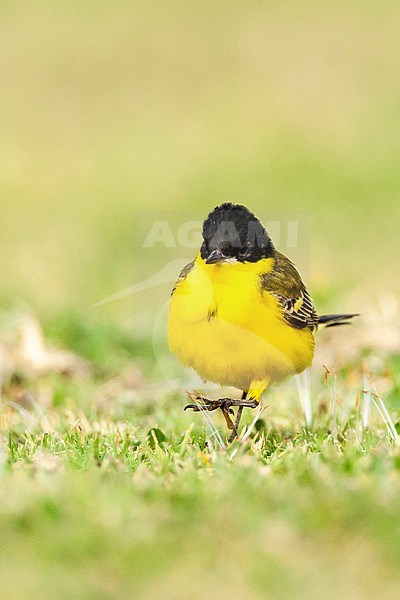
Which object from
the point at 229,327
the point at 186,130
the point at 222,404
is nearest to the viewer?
the point at 229,327

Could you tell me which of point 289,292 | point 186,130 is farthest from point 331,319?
point 186,130

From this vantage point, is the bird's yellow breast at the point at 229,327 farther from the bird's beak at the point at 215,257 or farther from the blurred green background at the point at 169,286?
the blurred green background at the point at 169,286

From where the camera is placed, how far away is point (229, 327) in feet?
14.6

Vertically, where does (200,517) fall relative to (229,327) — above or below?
below

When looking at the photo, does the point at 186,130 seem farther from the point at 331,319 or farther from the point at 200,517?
the point at 200,517

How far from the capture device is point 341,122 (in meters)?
16.7

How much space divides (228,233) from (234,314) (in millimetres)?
360

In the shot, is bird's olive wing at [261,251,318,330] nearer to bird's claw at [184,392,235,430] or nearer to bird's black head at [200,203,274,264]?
bird's black head at [200,203,274,264]

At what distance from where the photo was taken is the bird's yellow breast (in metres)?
4.48

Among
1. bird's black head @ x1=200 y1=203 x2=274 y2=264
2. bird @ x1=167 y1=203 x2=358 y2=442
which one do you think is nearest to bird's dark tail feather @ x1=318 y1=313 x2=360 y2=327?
bird @ x1=167 y1=203 x2=358 y2=442

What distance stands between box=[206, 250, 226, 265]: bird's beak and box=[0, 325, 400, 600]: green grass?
802 mm

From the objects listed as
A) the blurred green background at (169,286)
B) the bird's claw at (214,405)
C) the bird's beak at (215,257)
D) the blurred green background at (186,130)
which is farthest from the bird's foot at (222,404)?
the blurred green background at (186,130)

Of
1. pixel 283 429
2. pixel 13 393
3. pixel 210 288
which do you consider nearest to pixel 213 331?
pixel 210 288

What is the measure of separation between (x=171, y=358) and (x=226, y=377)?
9.62ft
